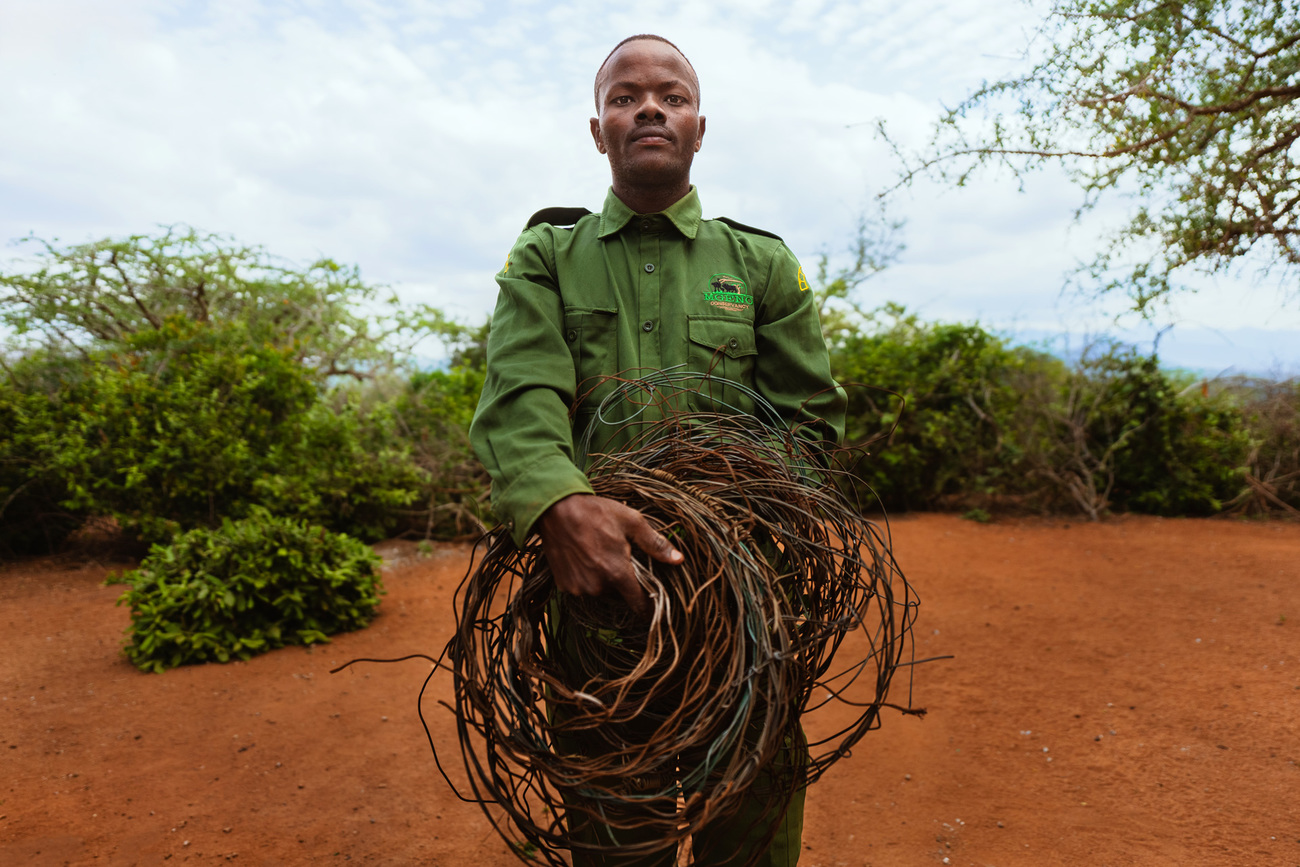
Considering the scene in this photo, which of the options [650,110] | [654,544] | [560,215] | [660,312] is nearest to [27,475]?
[560,215]

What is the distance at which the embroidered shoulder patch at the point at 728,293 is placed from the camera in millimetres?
2268

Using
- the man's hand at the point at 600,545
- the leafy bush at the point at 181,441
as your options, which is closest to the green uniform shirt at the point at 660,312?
the man's hand at the point at 600,545

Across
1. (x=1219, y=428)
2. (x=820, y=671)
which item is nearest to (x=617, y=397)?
(x=820, y=671)

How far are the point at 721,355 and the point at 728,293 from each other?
186mm

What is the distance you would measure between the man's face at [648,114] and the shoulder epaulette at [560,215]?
28 cm

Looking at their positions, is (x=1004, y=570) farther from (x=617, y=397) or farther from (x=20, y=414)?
(x=20, y=414)

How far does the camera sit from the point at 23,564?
7332 mm

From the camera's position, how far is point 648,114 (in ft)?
7.12

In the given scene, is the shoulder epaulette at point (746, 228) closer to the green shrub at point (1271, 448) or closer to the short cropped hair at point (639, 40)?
the short cropped hair at point (639, 40)

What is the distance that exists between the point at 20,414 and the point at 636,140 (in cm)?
711

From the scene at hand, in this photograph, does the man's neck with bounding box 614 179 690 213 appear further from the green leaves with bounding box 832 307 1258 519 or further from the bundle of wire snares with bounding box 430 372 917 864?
the green leaves with bounding box 832 307 1258 519

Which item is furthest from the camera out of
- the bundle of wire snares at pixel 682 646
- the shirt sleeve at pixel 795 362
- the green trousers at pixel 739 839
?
the shirt sleeve at pixel 795 362

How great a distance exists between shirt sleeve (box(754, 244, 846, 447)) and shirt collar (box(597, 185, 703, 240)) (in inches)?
10.3

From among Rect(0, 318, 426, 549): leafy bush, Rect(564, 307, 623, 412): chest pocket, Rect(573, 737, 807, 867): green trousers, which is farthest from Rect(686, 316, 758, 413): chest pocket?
Rect(0, 318, 426, 549): leafy bush
